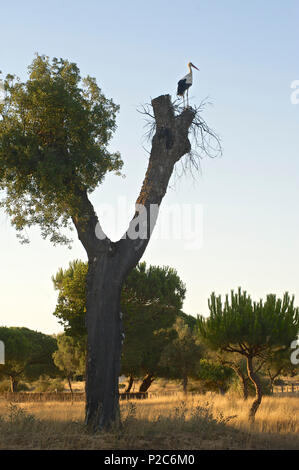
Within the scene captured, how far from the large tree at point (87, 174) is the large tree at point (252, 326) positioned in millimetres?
10235

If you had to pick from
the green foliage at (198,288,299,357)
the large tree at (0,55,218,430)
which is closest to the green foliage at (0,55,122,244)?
the large tree at (0,55,218,430)

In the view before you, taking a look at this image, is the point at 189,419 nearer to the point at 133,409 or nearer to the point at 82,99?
the point at 133,409

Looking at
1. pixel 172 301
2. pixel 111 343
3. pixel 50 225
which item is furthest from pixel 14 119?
pixel 172 301

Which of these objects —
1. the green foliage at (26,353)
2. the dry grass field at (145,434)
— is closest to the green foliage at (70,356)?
the green foliage at (26,353)

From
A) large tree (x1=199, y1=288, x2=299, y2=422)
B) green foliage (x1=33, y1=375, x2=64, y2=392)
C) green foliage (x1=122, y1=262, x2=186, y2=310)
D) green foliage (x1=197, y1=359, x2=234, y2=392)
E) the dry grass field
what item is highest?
green foliage (x1=122, y1=262, x2=186, y2=310)

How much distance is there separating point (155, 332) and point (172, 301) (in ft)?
11.1

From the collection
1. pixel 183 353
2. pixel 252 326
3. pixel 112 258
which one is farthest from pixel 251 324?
pixel 183 353

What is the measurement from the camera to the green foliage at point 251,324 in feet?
71.5

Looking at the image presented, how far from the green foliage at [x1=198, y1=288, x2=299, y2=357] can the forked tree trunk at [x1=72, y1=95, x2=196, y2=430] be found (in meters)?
10.2

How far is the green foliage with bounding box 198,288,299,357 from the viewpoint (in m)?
21.8

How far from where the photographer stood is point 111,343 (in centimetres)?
1270

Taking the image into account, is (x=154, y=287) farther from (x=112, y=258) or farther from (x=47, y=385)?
(x=47, y=385)

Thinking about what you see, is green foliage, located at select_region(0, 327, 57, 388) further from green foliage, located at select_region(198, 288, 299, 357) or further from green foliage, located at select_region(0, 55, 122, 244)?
green foliage, located at select_region(0, 55, 122, 244)

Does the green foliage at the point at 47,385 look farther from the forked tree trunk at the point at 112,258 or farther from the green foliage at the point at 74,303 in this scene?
the forked tree trunk at the point at 112,258
